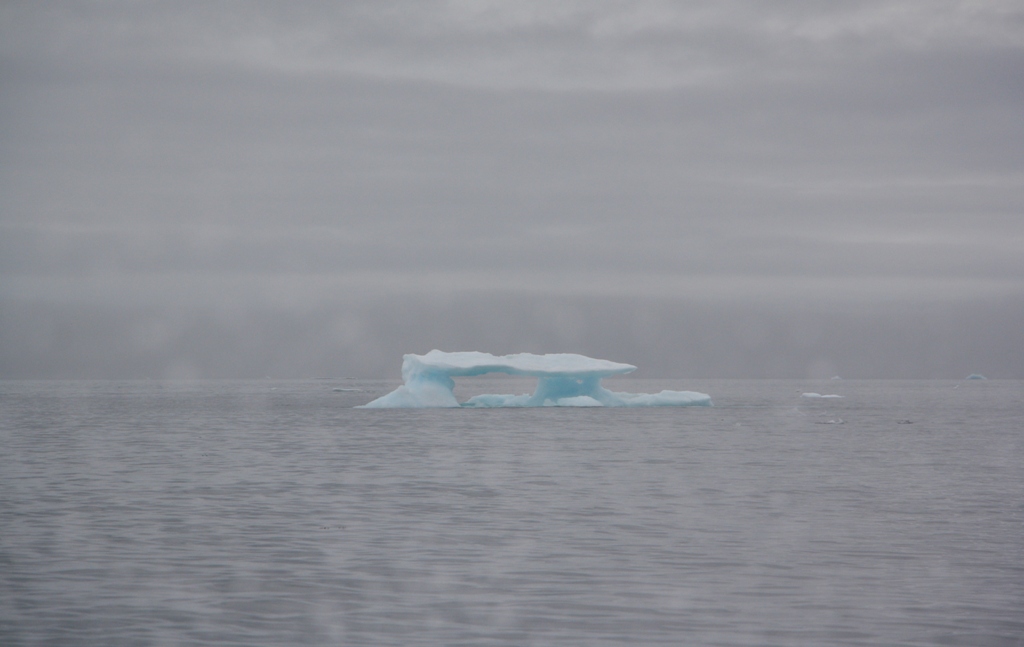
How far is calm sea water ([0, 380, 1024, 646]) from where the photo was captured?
A: 9.78m

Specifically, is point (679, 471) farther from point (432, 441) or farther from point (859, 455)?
point (432, 441)

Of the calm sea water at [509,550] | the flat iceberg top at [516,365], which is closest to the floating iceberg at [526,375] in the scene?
the flat iceberg top at [516,365]

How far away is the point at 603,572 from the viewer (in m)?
12.3

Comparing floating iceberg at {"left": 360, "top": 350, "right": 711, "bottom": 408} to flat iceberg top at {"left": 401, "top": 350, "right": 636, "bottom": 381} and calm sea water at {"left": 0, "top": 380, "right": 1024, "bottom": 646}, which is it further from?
calm sea water at {"left": 0, "top": 380, "right": 1024, "bottom": 646}

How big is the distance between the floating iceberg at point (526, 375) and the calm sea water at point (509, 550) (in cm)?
2244

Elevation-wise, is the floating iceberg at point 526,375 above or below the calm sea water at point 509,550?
below

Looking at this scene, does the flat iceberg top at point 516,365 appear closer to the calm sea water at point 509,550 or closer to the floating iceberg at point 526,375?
the floating iceberg at point 526,375

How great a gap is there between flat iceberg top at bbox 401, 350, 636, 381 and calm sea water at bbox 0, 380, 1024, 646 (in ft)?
72.1

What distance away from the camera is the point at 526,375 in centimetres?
5419

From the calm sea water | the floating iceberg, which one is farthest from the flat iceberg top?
the calm sea water

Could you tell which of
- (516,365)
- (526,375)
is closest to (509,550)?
(516,365)

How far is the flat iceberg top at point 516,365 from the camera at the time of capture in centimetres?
5244

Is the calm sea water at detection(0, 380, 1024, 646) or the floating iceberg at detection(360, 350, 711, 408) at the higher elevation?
the calm sea water at detection(0, 380, 1024, 646)

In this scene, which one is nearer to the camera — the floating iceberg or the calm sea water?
the calm sea water
